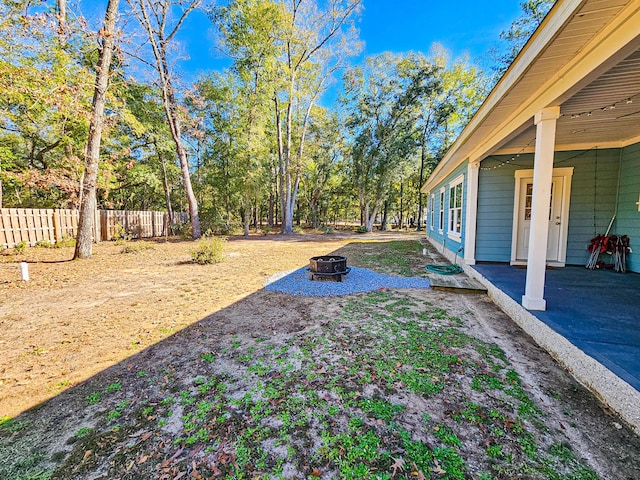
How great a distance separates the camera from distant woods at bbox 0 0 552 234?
27.9ft

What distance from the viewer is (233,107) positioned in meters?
16.3

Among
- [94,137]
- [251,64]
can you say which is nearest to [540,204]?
[94,137]

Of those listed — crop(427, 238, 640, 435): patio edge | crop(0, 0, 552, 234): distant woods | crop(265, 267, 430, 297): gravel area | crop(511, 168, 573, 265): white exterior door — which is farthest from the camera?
crop(0, 0, 552, 234): distant woods

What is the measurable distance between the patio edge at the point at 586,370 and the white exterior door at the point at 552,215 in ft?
9.75

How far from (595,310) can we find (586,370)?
1.39 m

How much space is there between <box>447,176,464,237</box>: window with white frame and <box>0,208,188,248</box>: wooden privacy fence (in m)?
12.6

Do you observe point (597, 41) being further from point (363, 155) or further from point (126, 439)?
point (363, 155)

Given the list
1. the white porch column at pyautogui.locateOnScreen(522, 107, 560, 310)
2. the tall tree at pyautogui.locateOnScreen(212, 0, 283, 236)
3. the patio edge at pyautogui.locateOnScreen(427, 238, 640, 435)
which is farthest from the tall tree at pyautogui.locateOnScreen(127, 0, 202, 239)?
the patio edge at pyautogui.locateOnScreen(427, 238, 640, 435)

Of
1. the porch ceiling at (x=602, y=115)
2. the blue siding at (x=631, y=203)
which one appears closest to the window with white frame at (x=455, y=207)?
the porch ceiling at (x=602, y=115)

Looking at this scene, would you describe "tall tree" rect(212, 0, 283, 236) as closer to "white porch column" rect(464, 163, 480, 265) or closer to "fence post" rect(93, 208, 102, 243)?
"fence post" rect(93, 208, 102, 243)

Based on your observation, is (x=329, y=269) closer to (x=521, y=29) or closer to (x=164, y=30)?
(x=164, y=30)

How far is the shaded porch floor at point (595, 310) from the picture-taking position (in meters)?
2.11

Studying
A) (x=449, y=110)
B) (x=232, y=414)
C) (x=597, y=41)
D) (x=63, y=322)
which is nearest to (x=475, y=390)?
(x=232, y=414)

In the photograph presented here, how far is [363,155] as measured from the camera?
18.7 meters
